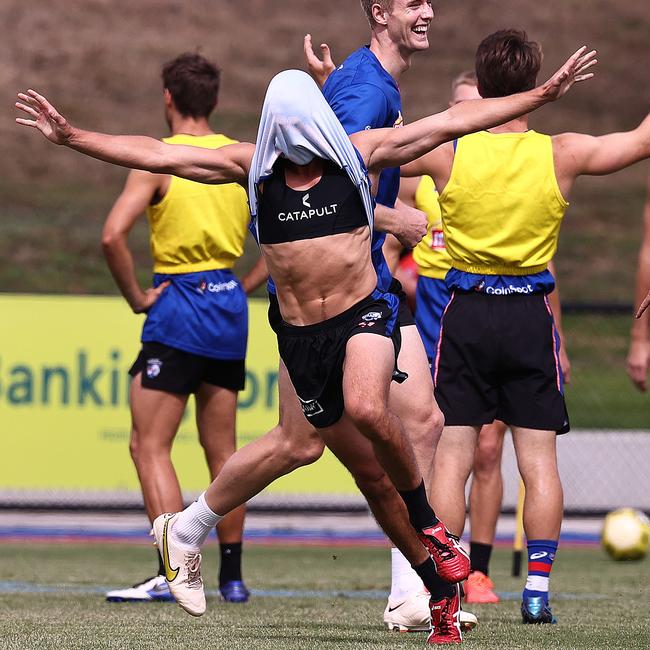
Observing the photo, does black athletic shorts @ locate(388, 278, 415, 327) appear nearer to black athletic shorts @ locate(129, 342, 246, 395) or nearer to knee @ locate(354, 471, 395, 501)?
knee @ locate(354, 471, 395, 501)

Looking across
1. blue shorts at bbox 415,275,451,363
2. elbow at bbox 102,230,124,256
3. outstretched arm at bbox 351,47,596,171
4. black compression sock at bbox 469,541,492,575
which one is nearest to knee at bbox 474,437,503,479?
black compression sock at bbox 469,541,492,575

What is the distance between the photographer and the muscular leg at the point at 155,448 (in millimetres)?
7402

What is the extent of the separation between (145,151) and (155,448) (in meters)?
2.36

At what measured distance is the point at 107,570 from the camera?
904 cm

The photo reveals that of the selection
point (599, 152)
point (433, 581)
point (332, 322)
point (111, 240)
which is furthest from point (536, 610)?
point (111, 240)

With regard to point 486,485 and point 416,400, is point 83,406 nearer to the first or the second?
point 486,485

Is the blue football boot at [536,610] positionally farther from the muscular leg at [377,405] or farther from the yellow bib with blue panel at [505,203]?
the yellow bib with blue panel at [505,203]

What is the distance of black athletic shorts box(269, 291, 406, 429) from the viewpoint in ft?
17.4

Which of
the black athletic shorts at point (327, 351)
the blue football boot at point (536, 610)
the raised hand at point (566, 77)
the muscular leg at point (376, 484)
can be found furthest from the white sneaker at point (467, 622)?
the raised hand at point (566, 77)

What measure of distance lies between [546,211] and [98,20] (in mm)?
20538

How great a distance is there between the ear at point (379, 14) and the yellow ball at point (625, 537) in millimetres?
4959

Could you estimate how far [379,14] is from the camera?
19.8ft

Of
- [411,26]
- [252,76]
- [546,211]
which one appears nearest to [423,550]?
[546,211]

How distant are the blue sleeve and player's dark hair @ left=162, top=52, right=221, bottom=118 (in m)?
1.87
